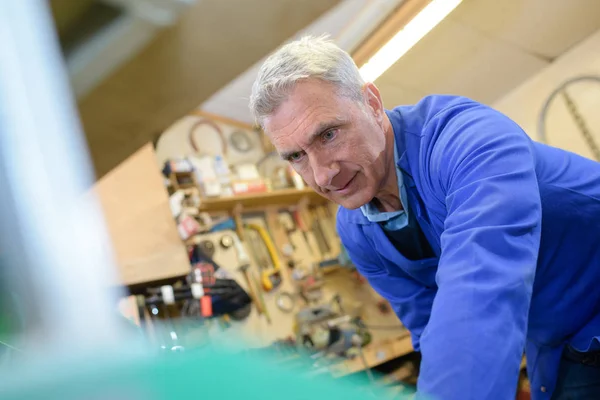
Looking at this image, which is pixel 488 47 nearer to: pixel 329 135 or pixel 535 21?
pixel 535 21

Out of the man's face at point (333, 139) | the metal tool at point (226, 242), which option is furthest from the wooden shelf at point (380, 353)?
the man's face at point (333, 139)

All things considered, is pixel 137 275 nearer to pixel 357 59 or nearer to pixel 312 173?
pixel 312 173

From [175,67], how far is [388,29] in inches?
91.3

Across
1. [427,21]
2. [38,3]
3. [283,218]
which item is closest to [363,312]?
[283,218]

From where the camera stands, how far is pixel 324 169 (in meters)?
0.90

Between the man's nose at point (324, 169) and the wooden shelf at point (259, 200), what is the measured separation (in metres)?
2.16

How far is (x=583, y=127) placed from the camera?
336 centimetres

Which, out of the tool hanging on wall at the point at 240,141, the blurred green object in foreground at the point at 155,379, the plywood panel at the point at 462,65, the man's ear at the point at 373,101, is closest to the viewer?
the blurred green object in foreground at the point at 155,379

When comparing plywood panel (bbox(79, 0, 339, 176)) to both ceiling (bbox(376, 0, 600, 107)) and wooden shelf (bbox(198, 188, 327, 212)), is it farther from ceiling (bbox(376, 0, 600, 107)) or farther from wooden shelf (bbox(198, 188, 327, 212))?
wooden shelf (bbox(198, 188, 327, 212))

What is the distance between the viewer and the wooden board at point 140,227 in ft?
4.94

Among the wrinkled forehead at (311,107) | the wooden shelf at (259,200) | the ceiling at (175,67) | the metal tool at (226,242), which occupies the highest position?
the wooden shelf at (259,200)

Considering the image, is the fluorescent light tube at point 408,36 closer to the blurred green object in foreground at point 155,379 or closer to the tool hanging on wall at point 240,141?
the tool hanging on wall at point 240,141

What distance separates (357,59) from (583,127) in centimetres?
179

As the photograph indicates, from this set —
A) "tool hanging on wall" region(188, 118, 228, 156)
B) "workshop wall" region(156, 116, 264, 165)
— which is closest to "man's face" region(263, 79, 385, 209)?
"workshop wall" region(156, 116, 264, 165)
